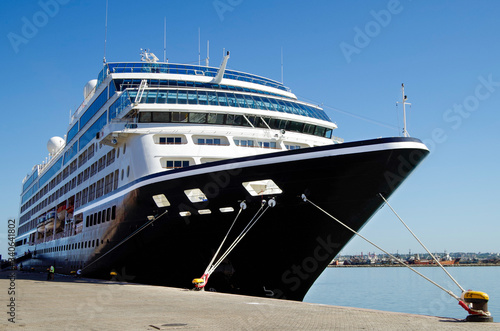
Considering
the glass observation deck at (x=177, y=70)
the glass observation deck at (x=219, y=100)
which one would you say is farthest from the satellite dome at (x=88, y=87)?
the glass observation deck at (x=219, y=100)

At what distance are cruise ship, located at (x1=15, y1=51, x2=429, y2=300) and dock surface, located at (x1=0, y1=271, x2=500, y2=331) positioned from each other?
2935 millimetres

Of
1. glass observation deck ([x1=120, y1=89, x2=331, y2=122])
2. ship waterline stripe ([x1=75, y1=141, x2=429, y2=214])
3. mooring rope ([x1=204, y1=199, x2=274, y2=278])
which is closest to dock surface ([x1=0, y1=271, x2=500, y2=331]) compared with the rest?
mooring rope ([x1=204, y1=199, x2=274, y2=278])

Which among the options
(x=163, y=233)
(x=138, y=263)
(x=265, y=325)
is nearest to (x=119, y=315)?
(x=265, y=325)

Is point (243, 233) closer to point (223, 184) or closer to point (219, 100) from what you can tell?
point (223, 184)

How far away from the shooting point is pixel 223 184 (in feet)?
49.8

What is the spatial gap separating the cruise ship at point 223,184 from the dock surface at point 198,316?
2935mm

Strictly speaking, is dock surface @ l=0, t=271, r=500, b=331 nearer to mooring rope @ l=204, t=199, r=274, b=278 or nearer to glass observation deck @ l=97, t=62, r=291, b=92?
mooring rope @ l=204, t=199, r=274, b=278

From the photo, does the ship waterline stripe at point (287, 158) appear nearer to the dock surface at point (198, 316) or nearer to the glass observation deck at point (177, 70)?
the dock surface at point (198, 316)

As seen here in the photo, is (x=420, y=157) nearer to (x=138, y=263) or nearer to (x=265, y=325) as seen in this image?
(x=265, y=325)

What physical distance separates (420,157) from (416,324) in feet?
21.1

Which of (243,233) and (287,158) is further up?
(287,158)

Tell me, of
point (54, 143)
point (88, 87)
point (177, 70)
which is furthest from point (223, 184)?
point (54, 143)

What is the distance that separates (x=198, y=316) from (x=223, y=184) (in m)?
6.24

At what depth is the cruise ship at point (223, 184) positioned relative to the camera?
13961 millimetres
